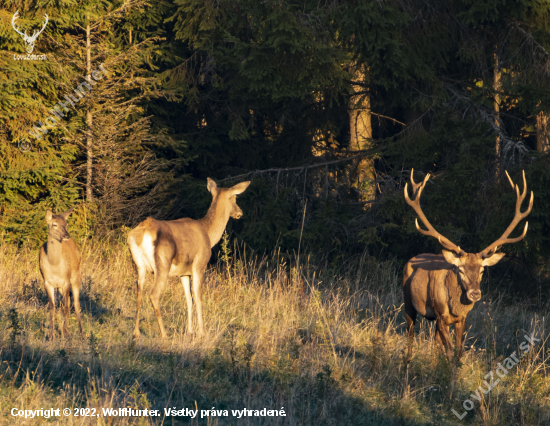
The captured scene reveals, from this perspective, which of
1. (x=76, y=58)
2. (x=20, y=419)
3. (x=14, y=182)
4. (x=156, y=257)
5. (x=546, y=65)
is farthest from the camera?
(x=76, y=58)

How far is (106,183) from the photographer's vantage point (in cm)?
1292

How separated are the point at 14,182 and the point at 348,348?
7670mm

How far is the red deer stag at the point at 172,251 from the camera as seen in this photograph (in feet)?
22.9

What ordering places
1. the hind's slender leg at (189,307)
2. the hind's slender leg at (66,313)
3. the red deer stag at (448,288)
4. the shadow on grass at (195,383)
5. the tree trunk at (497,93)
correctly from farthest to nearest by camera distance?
the tree trunk at (497,93) < the hind's slender leg at (189,307) < the hind's slender leg at (66,313) < the red deer stag at (448,288) < the shadow on grass at (195,383)

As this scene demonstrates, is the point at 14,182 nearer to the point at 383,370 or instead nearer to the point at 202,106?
the point at 202,106

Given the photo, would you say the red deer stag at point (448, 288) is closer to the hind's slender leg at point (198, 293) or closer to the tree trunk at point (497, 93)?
the hind's slender leg at point (198, 293)

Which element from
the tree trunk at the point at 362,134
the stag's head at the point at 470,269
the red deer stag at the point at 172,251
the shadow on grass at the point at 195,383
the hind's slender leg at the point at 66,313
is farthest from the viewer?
the tree trunk at the point at 362,134

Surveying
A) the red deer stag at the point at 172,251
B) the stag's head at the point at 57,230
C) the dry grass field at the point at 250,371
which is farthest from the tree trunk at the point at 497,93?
the stag's head at the point at 57,230

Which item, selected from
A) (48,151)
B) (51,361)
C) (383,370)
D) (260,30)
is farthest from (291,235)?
(51,361)

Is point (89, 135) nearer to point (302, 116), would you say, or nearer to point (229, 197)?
point (302, 116)

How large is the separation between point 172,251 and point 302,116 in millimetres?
8548

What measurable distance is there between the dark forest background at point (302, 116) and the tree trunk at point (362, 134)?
63 millimetres

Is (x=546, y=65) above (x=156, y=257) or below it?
above

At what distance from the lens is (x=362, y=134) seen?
47.1ft
